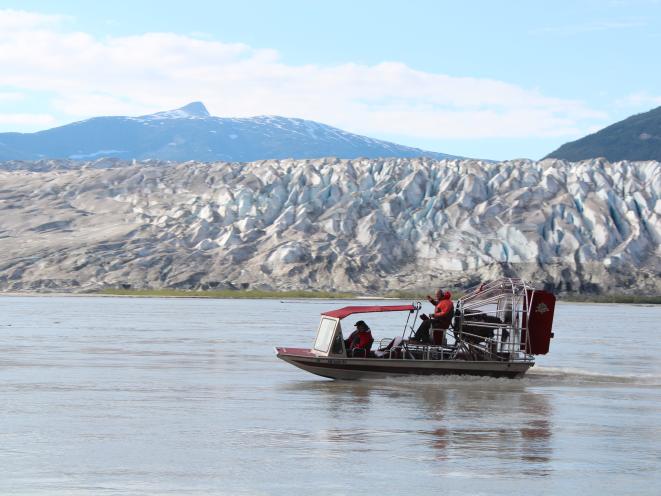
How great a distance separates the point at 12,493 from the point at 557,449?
9400mm

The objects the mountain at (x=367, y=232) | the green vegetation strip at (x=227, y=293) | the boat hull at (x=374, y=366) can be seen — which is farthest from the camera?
the mountain at (x=367, y=232)

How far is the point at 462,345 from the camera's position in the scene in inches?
1206

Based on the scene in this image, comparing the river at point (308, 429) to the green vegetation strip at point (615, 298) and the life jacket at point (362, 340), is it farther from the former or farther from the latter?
the green vegetation strip at point (615, 298)

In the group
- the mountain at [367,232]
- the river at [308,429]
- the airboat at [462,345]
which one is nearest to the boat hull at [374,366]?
the airboat at [462,345]

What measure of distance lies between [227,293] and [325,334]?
110 metres

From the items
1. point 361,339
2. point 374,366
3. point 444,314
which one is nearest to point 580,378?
point 444,314

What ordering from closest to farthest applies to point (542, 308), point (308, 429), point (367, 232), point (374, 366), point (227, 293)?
point (308, 429) < point (374, 366) < point (542, 308) < point (227, 293) < point (367, 232)

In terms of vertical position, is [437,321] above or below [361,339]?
above

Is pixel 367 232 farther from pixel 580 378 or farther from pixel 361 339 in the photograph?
pixel 361 339

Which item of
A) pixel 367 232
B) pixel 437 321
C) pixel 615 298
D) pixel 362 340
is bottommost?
pixel 615 298

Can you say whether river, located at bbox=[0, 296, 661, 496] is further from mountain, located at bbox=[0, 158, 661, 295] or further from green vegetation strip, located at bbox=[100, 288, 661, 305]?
mountain, located at bbox=[0, 158, 661, 295]

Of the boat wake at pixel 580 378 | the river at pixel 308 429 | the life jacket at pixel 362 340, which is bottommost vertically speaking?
the boat wake at pixel 580 378

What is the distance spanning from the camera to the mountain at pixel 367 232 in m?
140

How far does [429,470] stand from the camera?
1667 cm
